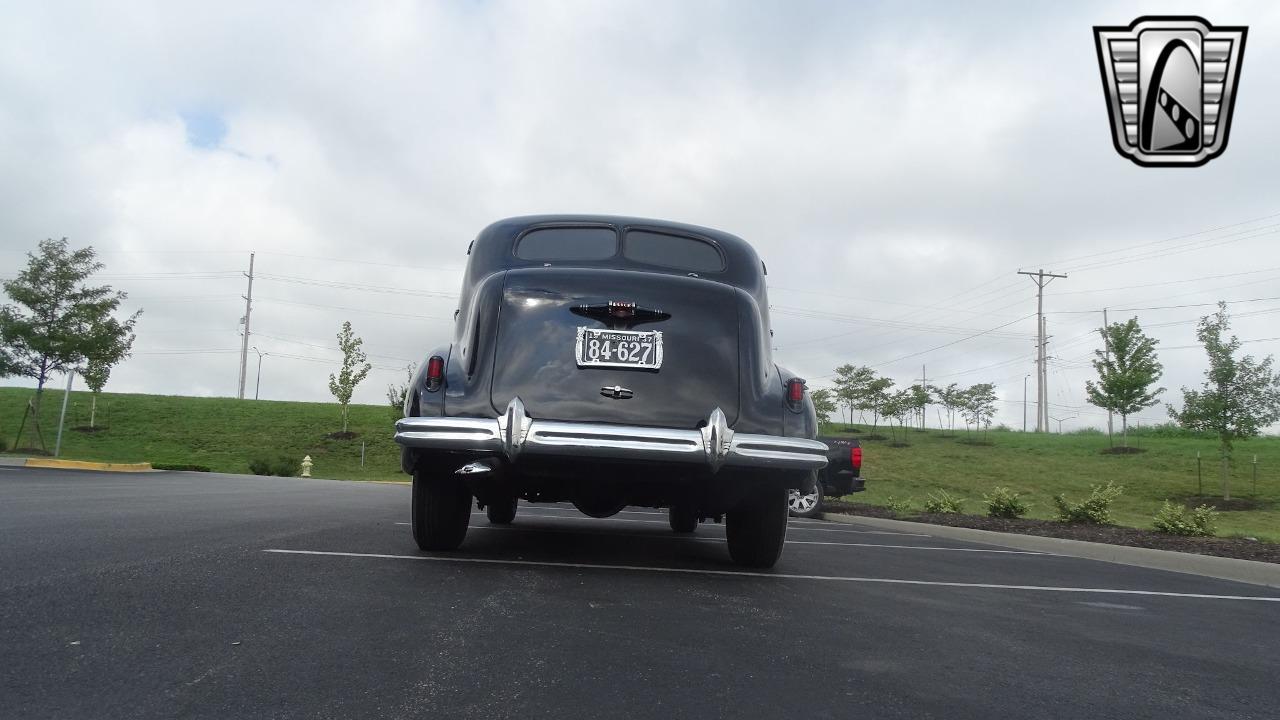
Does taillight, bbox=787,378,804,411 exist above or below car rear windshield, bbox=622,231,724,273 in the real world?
below

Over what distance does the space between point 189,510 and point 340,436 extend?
109 ft

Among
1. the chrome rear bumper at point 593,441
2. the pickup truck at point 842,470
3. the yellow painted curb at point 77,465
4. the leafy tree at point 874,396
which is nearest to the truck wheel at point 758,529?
the chrome rear bumper at point 593,441

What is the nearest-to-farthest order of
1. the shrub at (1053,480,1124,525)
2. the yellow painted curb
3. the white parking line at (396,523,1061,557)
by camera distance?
the white parking line at (396,523,1061,557) < the shrub at (1053,480,1124,525) < the yellow painted curb

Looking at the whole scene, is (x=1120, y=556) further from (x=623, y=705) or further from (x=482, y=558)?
(x=623, y=705)

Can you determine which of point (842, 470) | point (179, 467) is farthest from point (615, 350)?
point (179, 467)

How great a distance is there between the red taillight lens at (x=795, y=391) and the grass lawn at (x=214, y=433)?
2556 cm

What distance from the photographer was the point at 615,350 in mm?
4758

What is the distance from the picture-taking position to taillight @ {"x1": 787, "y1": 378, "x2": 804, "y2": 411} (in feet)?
16.4

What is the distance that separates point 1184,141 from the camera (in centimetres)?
870

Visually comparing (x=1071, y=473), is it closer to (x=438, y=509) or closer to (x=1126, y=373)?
(x=1126, y=373)

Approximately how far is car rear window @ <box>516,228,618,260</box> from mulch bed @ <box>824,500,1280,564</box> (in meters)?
6.71

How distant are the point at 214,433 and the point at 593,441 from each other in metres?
39.9

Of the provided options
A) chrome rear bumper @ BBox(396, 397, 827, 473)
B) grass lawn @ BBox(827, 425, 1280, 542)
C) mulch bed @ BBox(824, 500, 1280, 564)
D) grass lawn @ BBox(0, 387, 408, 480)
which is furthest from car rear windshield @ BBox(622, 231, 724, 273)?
grass lawn @ BBox(0, 387, 408, 480)

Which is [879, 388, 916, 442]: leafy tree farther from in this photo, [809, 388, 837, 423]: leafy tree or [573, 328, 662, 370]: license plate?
[573, 328, 662, 370]: license plate
